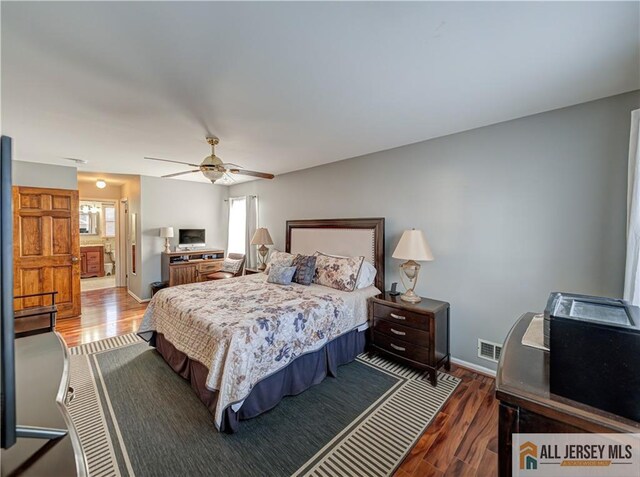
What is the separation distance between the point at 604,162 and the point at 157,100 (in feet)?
11.9

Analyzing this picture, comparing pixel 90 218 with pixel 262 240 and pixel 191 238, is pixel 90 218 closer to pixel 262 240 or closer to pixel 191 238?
pixel 191 238

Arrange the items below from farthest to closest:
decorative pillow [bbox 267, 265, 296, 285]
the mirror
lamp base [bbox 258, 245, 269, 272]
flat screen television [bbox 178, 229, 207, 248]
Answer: the mirror
flat screen television [bbox 178, 229, 207, 248]
lamp base [bbox 258, 245, 269, 272]
decorative pillow [bbox 267, 265, 296, 285]

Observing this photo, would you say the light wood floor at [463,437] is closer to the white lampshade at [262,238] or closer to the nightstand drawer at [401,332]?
the nightstand drawer at [401,332]

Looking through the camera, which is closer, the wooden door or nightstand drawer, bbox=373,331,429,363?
nightstand drawer, bbox=373,331,429,363

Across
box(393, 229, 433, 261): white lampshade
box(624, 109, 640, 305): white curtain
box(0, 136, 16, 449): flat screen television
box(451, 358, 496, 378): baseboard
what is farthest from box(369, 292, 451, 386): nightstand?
box(0, 136, 16, 449): flat screen television

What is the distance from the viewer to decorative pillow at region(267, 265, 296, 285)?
12.0ft

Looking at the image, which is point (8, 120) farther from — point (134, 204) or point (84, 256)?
point (84, 256)

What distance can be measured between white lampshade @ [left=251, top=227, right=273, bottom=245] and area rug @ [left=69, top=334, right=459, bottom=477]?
256 cm

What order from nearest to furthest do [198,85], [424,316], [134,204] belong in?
[198,85], [424,316], [134,204]

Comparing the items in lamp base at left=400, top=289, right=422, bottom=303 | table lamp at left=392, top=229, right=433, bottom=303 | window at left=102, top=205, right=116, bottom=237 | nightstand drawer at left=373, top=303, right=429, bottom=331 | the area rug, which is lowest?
the area rug

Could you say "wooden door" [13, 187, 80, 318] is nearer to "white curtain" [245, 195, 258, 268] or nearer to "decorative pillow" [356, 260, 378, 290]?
"white curtain" [245, 195, 258, 268]

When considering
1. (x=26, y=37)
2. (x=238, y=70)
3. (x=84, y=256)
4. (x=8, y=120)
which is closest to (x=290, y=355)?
(x=238, y=70)

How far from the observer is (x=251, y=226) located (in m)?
5.80

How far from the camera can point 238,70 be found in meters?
1.79
